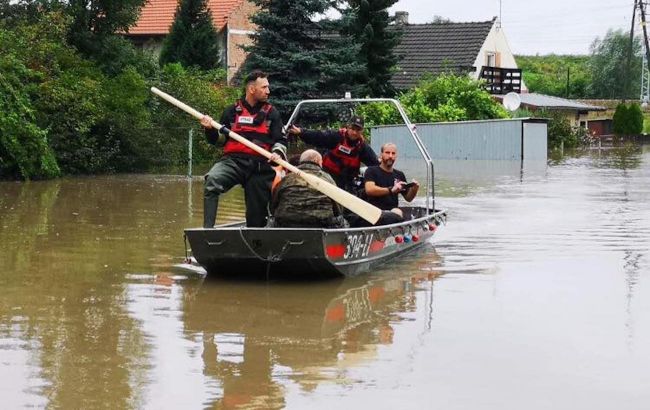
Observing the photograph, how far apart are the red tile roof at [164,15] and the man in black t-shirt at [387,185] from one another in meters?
37.8

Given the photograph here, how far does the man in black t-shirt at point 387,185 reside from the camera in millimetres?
12914

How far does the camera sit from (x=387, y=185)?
13141 mm

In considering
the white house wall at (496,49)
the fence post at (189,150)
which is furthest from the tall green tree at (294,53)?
the white house wall at (496,49)

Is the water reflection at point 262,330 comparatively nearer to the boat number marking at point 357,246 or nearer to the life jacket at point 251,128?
the boat number marking at point 357,246

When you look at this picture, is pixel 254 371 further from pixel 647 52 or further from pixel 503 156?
pixel 647 52

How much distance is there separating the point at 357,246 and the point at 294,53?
24.2m

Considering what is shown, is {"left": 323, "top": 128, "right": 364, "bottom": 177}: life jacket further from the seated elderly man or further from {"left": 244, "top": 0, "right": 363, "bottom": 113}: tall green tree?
{"left": 244, "top": 0, "right": 363, "bottom": 113}: tall green tree

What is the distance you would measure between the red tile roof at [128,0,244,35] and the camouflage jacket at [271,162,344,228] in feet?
130

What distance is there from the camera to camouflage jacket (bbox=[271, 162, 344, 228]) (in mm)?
11312

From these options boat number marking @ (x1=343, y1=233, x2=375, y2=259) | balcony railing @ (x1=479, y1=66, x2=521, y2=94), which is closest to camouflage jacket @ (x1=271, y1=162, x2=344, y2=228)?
boat number marking @ (x1=343, y1=233, x2=375, y2=259)

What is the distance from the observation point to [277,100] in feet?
115

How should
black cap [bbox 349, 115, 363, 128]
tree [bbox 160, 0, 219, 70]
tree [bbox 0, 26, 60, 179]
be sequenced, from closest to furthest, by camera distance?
1. black cap [bbox 349, 115, 363, 128]
2. tree [bbox 0, 26, 60, 179]
3. tree [bbox 160, 0, 219, 70]

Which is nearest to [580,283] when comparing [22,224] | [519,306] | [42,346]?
[519,306]

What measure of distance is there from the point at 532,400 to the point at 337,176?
6.95m
